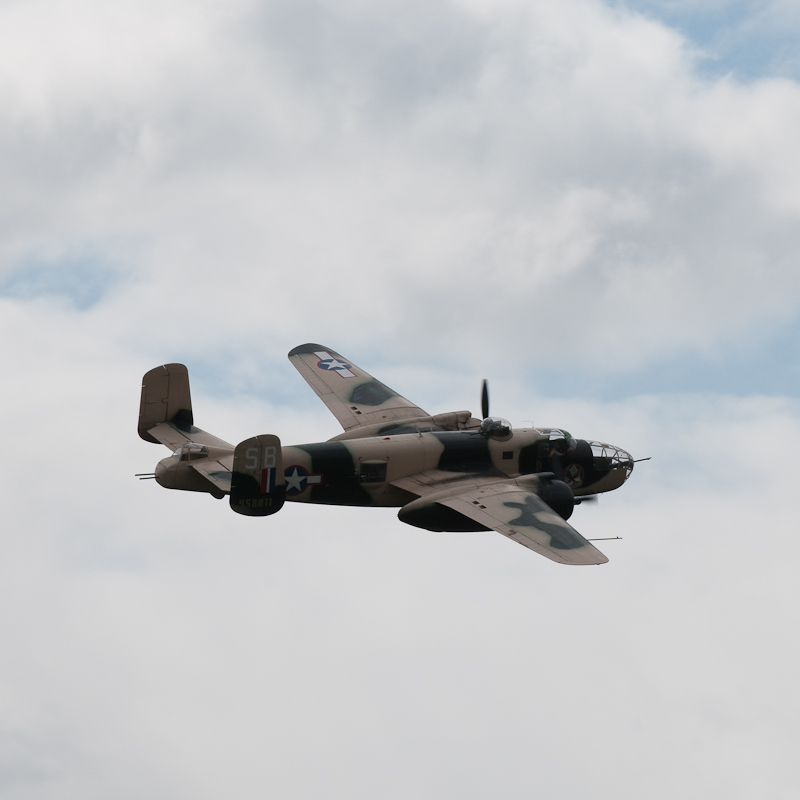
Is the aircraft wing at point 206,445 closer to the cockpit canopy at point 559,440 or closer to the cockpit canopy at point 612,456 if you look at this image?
the cockpit canopy at point 559,440

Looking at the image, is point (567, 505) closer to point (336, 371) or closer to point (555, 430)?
point (555, 430)

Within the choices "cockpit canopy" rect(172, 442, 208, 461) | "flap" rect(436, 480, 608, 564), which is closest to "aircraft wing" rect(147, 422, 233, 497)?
"cockpit canopy" rect(172, 442, 208, 461)

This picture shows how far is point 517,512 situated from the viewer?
3747 centimetres

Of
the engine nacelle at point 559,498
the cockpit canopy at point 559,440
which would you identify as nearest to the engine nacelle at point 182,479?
the engine nacelle at point 559,498

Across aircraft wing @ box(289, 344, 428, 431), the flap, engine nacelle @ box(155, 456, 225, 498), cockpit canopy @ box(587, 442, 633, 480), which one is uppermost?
aircraft wing @ box(289, 344, 428, 431)

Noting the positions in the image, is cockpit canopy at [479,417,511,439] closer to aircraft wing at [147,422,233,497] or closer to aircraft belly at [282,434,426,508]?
aircraft belly at [282,434,426,508]

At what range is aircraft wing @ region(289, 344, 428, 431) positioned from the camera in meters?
44.7

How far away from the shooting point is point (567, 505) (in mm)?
38875

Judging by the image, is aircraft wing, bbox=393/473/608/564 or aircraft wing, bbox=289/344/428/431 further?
aircraft wing, bbox=289/344/428/431

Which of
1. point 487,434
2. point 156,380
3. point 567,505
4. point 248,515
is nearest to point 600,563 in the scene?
point 567,505

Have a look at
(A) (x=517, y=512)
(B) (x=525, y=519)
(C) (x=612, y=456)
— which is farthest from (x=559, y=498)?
(C) (x=612, y=456)

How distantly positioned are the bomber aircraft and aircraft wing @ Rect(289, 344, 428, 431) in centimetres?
12

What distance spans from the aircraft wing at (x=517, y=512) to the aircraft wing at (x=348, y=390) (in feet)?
17.0

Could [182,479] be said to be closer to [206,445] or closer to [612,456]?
[206,445]
